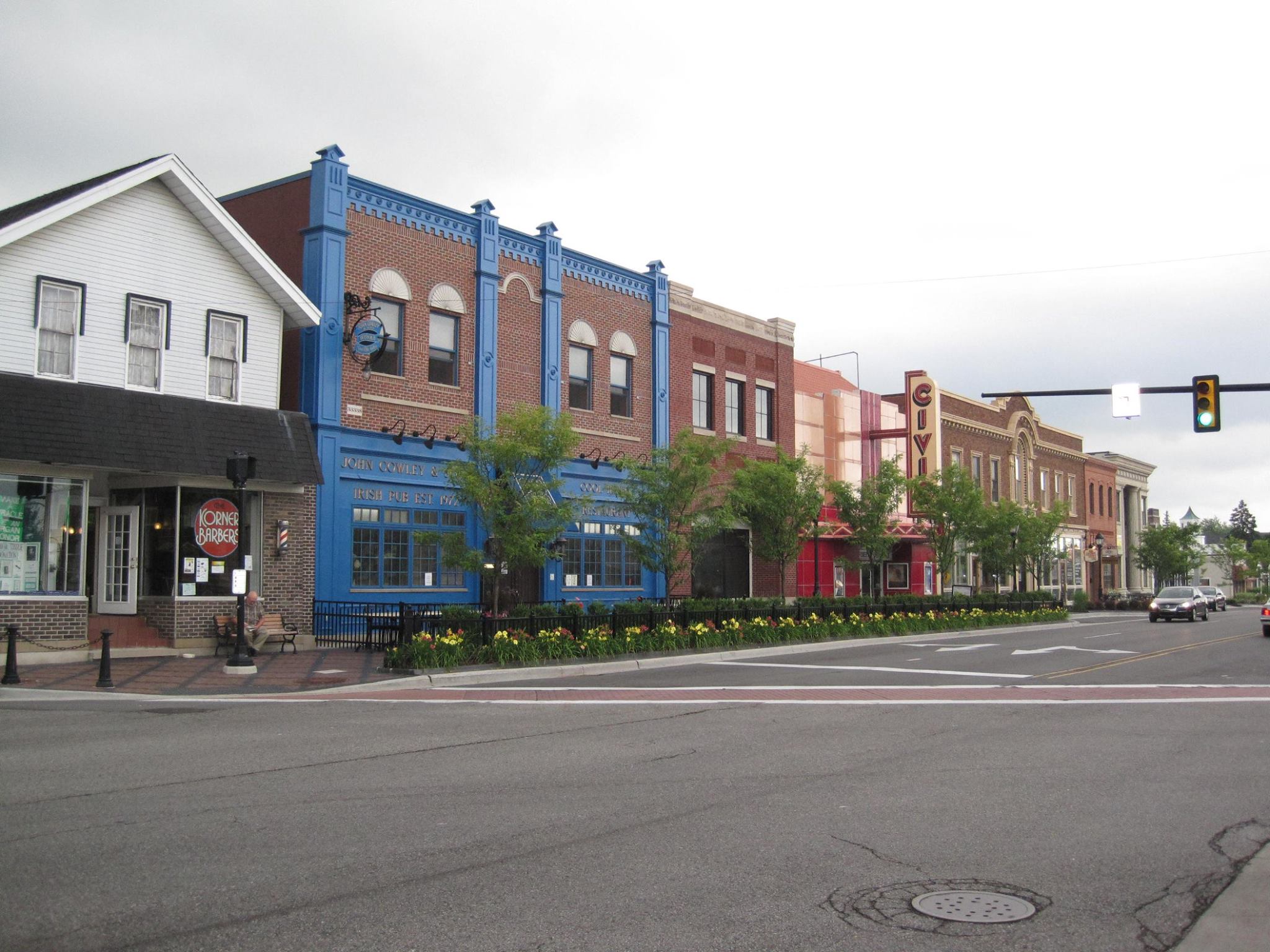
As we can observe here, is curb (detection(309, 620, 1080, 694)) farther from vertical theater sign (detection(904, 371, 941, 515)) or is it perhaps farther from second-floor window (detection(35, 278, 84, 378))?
vertical theater sign (detection(904, 371, 941, 515))

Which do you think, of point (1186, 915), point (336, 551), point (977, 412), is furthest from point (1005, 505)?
point (1186, 915)

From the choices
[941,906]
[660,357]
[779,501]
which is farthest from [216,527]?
[941,906]

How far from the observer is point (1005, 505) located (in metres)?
40.5

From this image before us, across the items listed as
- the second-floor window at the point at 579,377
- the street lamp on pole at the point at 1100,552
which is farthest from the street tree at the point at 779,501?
the street lamp on pole at the point at 1100,552

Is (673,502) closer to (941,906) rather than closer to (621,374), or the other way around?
(621,374)

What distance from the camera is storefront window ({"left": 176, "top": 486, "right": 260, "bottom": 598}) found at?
21.6m

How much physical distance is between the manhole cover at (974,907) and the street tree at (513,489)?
15817 mm

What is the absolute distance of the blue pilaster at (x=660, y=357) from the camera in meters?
33.5

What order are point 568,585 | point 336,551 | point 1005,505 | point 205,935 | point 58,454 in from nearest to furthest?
point 205,935
point 58,454
point 336,551
point 568,585
point 1005,505

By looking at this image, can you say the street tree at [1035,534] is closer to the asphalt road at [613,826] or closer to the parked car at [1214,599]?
the parked car at [1214,599]

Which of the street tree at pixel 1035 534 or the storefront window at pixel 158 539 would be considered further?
the street tree at pixel 1035 534

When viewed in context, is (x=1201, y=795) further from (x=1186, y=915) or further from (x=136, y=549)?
(x=136, y=549)

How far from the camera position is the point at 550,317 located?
29.9 metres

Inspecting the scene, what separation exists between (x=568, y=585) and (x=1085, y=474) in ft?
157
